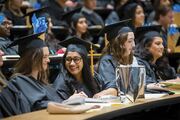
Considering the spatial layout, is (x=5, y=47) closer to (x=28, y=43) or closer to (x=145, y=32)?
(x=28, y=43)

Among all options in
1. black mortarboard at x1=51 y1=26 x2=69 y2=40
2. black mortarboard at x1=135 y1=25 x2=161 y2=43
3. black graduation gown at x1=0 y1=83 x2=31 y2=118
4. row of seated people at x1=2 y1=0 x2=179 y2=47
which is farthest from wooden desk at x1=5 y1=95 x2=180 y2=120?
black mortarboard at x1=51 y1=26 x2=69 y2=40

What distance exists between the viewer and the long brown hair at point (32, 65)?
4.08m

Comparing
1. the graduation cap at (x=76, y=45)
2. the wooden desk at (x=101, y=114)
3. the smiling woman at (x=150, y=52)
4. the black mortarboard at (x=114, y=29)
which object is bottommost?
the wooden desk at (x=101, y=114)

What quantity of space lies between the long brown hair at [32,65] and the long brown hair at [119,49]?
1.17 m

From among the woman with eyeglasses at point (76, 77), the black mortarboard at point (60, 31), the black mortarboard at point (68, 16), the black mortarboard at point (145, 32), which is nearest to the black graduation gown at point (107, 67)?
the woman with eyeglasses at point (76, 77)

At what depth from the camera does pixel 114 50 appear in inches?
203

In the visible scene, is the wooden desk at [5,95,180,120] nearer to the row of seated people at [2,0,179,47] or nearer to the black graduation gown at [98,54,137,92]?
the black graduation gown at [98,54,137,92]

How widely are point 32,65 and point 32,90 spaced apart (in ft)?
0.74

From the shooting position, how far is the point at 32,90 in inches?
157

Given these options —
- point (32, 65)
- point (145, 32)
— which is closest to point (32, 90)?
point (32, 65)

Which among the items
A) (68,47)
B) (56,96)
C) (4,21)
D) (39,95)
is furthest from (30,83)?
(4,21)

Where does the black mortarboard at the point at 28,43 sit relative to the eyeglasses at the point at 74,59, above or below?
above

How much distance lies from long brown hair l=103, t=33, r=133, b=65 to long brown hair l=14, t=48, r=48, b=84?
117 cm

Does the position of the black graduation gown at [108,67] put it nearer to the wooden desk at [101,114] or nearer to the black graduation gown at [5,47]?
the black graduation gown at [5,47]
